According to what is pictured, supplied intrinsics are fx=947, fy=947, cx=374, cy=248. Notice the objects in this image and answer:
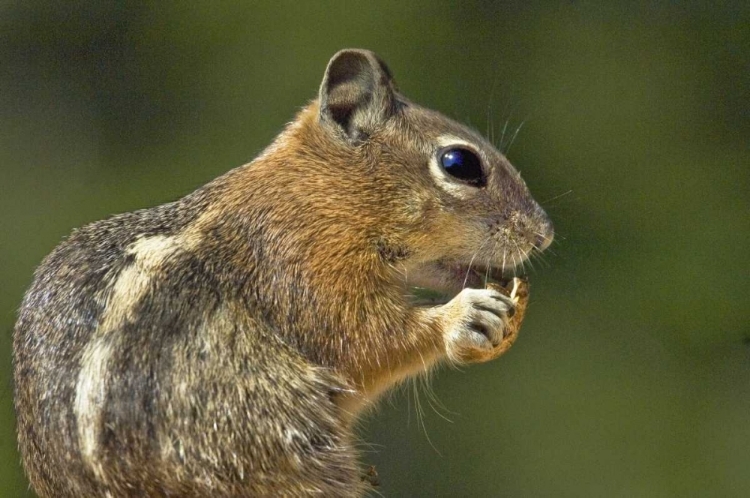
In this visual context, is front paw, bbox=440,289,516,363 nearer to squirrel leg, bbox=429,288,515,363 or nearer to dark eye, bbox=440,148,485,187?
squirrel leg, bbox=429,288,515,363

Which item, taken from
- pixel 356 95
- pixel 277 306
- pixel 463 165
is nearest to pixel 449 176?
pixel 463 165

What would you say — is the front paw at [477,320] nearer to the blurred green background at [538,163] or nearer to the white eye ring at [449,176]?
the white eye ring at [449,176]

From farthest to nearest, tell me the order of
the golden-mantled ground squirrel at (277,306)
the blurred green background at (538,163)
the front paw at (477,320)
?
the blurred green background at (538,163), the front paw at (477,320), the golden-mantled ground squirrel at (277,306)

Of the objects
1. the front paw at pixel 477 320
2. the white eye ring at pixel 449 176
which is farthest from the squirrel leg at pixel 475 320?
the white eye ring at pixel 449 176

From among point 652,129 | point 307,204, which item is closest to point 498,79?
point 652,129

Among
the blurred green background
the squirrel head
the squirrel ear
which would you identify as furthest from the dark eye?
the blurred green background

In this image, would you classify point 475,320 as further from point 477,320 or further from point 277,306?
point 277,306
